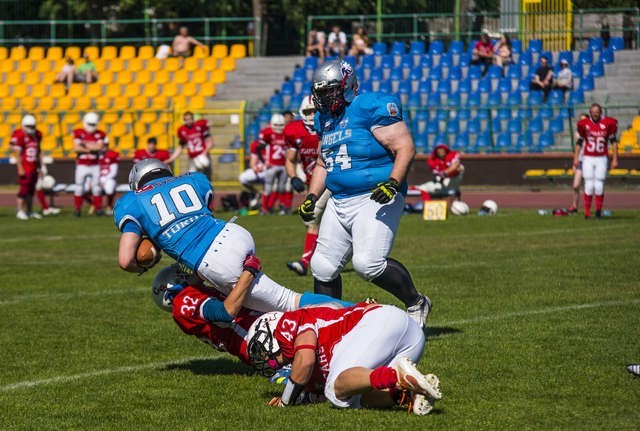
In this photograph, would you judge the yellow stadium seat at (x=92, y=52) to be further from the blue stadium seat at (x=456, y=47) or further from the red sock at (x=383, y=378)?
the red sock at (x=383, y=378)

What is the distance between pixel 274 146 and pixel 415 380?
653 inches

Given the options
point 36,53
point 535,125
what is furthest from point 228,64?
point 535,125

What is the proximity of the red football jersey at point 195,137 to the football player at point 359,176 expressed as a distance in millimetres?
15070

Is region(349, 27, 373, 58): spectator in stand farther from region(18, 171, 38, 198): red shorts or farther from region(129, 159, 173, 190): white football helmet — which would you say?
region(129, 159, 173, 190): white football helmet

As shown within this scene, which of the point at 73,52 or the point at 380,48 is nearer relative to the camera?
the point at 380,48

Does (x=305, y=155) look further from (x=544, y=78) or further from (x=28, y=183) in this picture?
(x=544, y=78)

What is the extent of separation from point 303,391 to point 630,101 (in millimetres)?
22276

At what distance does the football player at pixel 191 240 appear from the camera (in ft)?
23.8

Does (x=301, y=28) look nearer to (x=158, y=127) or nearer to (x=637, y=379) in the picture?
(x=158, y=127)

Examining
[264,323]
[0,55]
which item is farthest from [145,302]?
[0,55]

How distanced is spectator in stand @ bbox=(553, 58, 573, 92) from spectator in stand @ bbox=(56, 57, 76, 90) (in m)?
14.1

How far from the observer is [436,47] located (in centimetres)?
3045

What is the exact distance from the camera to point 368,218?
811 cm

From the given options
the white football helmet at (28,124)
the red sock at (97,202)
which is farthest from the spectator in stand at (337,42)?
the white football helmet at (28,124)
